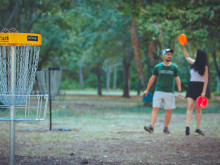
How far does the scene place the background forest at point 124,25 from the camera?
47.2 feet

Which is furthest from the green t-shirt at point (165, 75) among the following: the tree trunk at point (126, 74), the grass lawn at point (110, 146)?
the tree trunk at point (126, 74)

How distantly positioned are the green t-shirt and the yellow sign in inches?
218

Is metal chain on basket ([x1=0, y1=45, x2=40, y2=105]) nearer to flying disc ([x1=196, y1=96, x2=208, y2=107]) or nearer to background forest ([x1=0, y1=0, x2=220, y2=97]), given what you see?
background forest ([x1=0, y1=0, x2=220, y2=97])

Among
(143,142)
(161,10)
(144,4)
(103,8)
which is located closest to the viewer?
(143,142)

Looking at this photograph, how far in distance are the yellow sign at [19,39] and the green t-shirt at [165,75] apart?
554 cm

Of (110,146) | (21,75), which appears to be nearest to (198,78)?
(110,146)

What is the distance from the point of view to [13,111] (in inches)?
200

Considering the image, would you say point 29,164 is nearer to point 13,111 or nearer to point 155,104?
point 13,111

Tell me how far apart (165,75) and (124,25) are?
16.5m

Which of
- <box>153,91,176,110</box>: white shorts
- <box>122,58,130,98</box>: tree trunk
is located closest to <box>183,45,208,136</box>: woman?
<box>153,91,176,110</box>: white shorts

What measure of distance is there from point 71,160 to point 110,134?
12.6 ft

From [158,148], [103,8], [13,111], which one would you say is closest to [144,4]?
[103,8]

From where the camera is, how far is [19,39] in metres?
5.04

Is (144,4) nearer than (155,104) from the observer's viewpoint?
No
